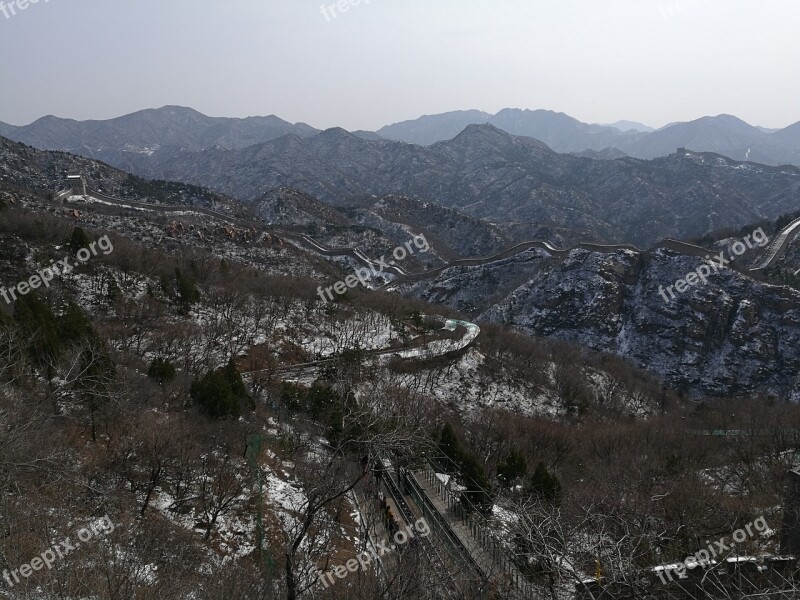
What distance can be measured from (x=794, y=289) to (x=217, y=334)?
199 ft

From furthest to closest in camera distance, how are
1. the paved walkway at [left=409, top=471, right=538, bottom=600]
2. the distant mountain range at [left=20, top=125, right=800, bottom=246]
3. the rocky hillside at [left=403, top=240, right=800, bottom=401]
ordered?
the distant mountain range at [left=20, top=125, right=800, bottom=246] < the rocky hillside at [left=403, top=240, right=800, bottom=401] < the paved walkway at [left=409, top=471, right=538, bottom=600]

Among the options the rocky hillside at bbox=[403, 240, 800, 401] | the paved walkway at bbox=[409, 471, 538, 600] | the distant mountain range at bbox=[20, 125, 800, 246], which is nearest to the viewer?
the paved walkway at bbox=[409, 471, 538, 600]

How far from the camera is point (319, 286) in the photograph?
50219mm

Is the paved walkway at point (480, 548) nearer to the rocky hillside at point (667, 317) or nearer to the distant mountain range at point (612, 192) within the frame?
the rocky hillside at point (667, 317)

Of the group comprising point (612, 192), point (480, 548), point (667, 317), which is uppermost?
point (480, 548)

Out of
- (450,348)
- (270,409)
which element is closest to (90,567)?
(270,409)

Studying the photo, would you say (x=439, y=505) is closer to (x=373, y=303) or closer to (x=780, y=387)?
(x=373, y=303)

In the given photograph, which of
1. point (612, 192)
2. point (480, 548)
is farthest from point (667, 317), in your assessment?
point (612, 192)

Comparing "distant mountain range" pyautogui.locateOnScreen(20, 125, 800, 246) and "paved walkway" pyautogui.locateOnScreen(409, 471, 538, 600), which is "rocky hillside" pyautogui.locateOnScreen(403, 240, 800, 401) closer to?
"paved walkway" pyautogui.locateOnScreen(409, 471, 538, 600)

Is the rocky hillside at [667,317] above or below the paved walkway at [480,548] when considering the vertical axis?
below

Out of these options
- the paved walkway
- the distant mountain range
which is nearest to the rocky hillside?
the paved walkway

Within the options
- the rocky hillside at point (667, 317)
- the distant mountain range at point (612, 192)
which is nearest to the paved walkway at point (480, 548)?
the rocky hillside at point (667, 317)

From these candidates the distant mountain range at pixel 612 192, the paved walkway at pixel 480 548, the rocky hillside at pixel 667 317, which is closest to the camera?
the paved walkway at pixel 480 548

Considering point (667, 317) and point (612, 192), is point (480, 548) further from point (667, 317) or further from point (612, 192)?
point (612, 192)
